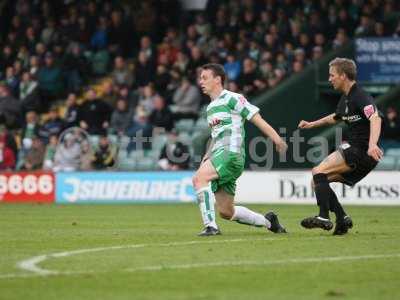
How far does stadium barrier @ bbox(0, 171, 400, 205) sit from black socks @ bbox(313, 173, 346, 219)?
31.8 ft


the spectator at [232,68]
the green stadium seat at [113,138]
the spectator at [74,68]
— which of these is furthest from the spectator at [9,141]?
the spectator at [232,68]

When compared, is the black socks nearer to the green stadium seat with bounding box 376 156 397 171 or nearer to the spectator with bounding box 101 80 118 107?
the green stadium seat with bounding box 376 156 397 171

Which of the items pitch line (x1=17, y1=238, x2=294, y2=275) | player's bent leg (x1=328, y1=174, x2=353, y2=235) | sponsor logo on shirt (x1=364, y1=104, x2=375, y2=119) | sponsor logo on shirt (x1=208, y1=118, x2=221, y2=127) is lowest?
pitch line (x1=17, y1=238, x2=294, y2=275)

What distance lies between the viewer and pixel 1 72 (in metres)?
31.3

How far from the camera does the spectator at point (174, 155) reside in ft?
79.8

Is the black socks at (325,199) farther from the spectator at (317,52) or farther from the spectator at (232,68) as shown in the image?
the spectator at (232,68)

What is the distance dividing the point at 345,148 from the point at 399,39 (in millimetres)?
12501

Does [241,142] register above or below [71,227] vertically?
above

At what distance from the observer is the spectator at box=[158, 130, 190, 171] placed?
24.3m

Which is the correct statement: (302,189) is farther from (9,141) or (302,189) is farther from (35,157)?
(9,141)

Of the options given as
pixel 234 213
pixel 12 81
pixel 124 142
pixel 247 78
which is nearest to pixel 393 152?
pixel 247 78

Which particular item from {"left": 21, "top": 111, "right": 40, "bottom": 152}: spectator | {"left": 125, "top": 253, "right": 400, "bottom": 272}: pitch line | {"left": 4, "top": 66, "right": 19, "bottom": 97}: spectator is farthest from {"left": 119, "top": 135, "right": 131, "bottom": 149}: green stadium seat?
{"left": 125, "top": 253, "right": 400, "bottom": 272}: pitch line

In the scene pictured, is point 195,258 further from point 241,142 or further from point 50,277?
point 241,142

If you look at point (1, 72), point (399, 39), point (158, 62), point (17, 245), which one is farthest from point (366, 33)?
point (17, 245)
